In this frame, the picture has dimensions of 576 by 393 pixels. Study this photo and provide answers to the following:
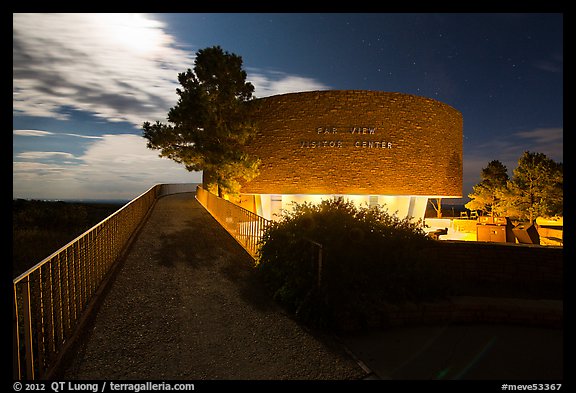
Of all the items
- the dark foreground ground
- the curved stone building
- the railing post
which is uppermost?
the curved stone building

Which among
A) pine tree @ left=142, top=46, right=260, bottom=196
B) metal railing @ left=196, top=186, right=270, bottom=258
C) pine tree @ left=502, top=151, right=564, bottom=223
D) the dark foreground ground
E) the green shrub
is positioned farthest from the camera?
pine tree @ left=502, top=151, right=564, bottom=223

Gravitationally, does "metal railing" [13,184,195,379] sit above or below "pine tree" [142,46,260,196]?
below

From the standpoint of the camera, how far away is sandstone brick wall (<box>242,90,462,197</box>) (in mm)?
21719

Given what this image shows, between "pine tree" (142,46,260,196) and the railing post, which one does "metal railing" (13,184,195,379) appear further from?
"pine tree" (142,46,260,196)

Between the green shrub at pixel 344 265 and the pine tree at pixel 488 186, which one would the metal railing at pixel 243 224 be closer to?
the green shrub at pixel 344 265

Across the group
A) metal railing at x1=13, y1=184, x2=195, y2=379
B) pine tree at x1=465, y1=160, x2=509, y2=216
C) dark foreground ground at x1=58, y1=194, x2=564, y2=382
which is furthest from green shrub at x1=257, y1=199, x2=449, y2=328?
pine tree at x1=465, y1=160, x2=509, y2=216

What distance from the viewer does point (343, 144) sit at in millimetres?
21672

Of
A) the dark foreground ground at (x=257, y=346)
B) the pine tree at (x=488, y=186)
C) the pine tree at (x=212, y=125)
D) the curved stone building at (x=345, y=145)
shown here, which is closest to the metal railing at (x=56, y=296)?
the dark foreground ground at (x=257, y=346)

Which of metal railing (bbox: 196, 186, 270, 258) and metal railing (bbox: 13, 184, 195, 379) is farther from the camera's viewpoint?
metal railing (bbox: 196, 186, 270, 258)

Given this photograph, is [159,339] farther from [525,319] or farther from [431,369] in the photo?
[525,319]

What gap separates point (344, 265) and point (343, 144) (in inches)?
655

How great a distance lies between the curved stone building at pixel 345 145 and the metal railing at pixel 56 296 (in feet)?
49.7

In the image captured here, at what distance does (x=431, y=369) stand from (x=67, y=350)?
14.5ft

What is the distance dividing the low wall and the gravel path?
153 inches
